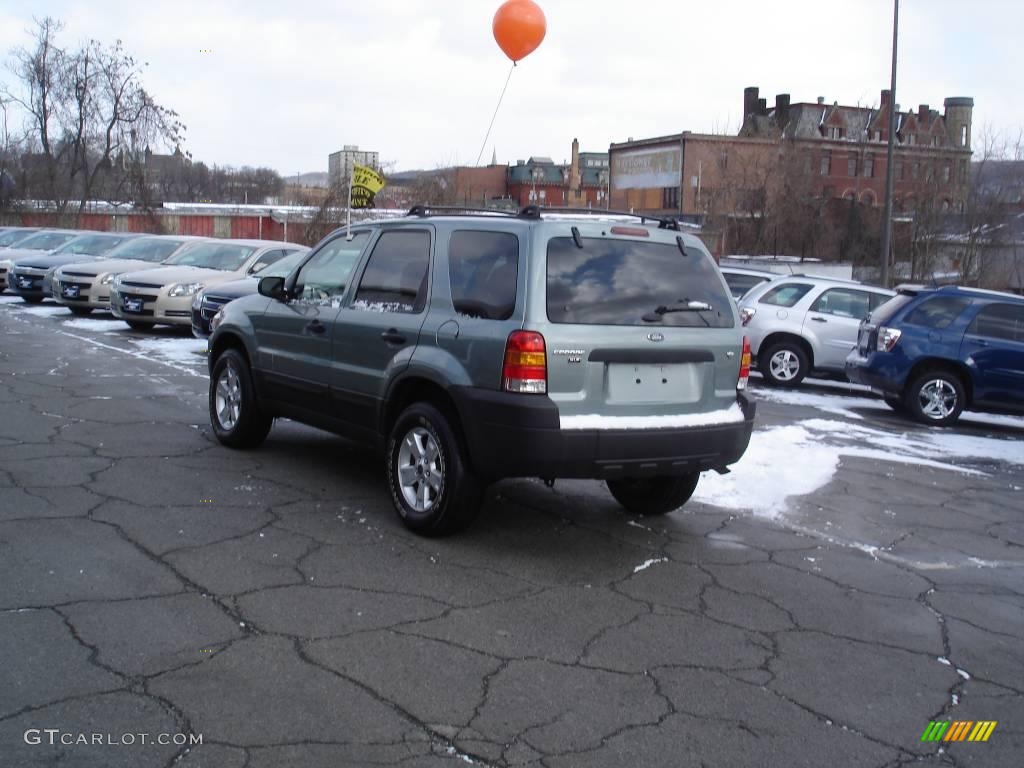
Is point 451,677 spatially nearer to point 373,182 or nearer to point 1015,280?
point 373,182

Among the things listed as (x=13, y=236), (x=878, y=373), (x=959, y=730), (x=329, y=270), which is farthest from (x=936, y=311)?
A: (x=13, y=236)

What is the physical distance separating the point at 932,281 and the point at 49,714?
3242 cm

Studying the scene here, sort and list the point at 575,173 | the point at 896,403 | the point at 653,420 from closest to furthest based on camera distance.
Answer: the point at 653,420
the point at 896,403
the point at 575,173

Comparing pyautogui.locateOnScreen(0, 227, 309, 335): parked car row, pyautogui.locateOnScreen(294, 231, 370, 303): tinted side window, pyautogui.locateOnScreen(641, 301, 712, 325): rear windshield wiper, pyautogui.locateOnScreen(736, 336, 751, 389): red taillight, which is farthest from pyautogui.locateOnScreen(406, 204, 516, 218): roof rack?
pyautogui.locateOnScreen(0, 227, 309, 335): parked car row

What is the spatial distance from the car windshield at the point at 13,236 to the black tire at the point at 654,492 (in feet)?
81.2

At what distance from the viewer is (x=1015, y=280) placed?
112ft

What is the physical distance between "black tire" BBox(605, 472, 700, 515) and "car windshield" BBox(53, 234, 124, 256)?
18.9 meters

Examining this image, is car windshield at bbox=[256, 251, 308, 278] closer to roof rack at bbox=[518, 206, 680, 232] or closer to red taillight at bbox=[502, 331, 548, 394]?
roof rack at bbox=[518, 206, 680, 232]

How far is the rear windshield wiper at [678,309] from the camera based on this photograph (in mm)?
6012

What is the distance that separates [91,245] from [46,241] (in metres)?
3.84

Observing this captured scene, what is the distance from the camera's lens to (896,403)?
41.1 ft

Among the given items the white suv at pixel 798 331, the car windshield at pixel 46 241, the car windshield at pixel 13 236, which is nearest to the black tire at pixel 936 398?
the white suv at pixel 798 331

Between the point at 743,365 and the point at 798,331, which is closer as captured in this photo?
the point at 743,365

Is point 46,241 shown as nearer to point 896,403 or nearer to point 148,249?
point 148,249
